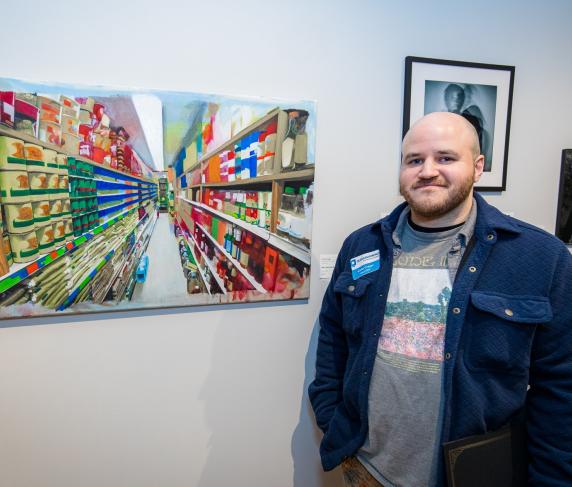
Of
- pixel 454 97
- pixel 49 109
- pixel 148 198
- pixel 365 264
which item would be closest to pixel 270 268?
pixel 365 264

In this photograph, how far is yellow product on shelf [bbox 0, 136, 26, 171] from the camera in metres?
0.96

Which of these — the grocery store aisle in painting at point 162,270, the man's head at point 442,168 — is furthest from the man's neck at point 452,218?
the grocery store aisle in painting at point 162,270

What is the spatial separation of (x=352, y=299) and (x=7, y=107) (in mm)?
1131

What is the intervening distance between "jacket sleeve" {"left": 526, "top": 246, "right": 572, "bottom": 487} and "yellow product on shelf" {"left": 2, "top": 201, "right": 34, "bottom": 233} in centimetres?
142

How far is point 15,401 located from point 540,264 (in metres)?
1.60

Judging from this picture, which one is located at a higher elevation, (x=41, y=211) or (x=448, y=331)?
(x=41, y=211)

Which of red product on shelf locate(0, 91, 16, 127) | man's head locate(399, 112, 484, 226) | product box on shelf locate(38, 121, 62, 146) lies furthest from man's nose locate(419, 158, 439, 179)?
red product on shelf locate(0, 91, 16, 127)

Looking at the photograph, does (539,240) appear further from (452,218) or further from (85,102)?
(85,102)

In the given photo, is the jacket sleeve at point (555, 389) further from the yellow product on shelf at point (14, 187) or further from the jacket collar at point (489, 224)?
the yellow product on shelf at point (14, 187)

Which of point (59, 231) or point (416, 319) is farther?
point (59, 231)

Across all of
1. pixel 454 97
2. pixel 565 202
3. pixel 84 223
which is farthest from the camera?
pixel 565 202

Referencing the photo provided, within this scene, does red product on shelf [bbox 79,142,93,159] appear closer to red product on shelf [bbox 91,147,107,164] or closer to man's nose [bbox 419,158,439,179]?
red product on shelf [bbox 91,147,107,164]

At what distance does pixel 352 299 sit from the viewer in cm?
105

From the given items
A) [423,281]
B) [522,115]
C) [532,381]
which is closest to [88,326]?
[423,281]
